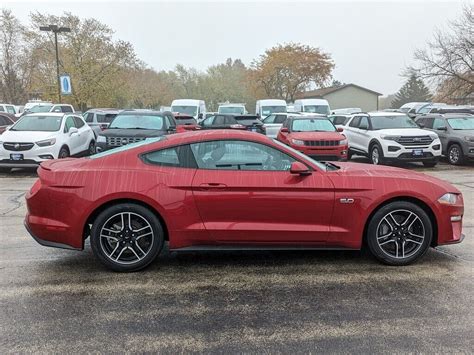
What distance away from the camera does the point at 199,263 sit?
4973 mm

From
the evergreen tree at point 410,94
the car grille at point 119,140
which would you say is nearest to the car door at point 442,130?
the car grille at point 119,140

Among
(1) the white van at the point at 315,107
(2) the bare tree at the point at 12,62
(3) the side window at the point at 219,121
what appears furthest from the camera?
(2) the bare tree at the point at 12,62

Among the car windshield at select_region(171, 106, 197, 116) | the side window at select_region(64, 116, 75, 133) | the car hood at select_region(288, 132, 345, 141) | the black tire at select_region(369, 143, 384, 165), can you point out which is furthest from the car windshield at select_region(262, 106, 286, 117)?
the side window at select_region(64, 116, 75, 133)

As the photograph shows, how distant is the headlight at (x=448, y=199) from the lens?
4719 mm

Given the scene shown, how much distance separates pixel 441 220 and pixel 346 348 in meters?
2.22

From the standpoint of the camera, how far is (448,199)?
4.76m

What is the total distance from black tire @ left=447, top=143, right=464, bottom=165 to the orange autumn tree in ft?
130

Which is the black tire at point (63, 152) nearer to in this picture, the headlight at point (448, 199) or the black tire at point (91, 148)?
the black tire at point (91, 148)

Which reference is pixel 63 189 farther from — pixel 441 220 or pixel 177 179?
pixel 441 220

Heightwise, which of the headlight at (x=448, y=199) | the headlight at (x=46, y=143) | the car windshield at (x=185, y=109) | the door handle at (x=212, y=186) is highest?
the car windshield at (x=185, y=109)

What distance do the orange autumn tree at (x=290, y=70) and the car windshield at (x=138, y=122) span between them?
41.6 metres

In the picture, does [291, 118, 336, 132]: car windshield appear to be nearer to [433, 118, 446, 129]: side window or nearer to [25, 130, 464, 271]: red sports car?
[433, 118, 446, 129]: side window

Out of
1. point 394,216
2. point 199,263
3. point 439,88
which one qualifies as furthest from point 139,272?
point 439,88

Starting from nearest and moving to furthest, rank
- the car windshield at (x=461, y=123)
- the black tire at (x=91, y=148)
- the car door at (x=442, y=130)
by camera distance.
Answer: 1. the car windshield at (x=461, y=123)
2. the car door at (x=442, y=130)
3. the black tire at (x=91, y=148)
